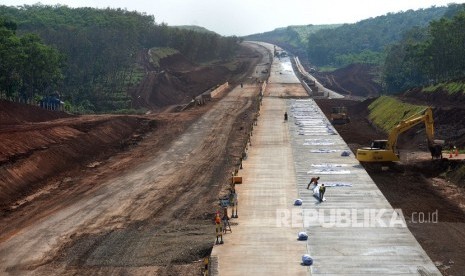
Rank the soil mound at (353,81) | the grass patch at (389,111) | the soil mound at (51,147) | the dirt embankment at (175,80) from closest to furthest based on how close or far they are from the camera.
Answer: the soil mound at (51,147) < the grass patch at (389,111) < the dirt embankment at (175,80) < the soil mound at (353,81)

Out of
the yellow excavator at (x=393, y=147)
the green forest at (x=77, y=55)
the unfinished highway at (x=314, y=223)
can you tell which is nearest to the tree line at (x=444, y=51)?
the yellow excavator at (x=393, y=147)

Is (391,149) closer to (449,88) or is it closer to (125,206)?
(125,206)

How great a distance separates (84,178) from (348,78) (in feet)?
407

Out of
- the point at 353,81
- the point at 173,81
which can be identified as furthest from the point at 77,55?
the point at 353,81

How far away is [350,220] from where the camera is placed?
3569cm

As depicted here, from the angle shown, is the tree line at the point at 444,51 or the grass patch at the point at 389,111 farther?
the tree line at the point at 444,51

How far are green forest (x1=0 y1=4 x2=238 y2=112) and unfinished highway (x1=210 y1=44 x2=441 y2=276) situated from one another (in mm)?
36548

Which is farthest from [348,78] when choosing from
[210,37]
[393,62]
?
[210,37]

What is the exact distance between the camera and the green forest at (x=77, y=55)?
80625 mm

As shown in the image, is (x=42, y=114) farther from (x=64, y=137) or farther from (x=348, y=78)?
(x=348, y=78)

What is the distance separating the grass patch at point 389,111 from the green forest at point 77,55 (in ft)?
143

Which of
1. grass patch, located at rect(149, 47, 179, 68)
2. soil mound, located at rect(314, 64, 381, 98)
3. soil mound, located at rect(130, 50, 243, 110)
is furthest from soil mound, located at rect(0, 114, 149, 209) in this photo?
soil mound, located at rect(314, 64, 381, 98)

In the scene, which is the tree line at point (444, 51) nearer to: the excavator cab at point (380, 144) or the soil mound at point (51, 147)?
the excavator cab at point (380, 144)

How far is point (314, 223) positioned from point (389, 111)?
5236cm
